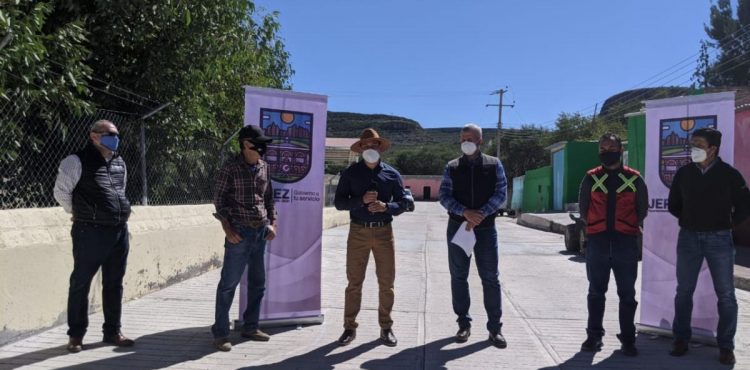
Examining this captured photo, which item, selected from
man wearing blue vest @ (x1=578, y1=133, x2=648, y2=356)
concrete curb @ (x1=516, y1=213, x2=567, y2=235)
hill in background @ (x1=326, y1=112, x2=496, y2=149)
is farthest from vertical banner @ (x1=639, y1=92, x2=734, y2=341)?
hill in background @ (x1=326, y1=112, x2=496, y2=149)

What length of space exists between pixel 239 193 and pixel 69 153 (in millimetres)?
2912

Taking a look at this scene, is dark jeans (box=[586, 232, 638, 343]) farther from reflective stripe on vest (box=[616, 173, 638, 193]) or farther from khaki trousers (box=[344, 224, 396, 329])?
khaki trousers (box=[344, 224, 396, 329])

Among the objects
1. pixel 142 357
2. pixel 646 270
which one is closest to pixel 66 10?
pixel 142 357

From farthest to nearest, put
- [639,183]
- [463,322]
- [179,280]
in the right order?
[179,280] → [463,322] → [639,183]

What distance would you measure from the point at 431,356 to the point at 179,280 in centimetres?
444

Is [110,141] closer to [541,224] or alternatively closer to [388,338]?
[388,338]

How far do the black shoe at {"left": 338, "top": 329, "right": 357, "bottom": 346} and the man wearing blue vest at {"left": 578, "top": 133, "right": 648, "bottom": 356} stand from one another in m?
2.04

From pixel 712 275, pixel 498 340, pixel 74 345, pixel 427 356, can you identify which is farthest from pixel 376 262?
pixel 712 275

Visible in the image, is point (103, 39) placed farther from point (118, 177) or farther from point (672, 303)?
point (672, 303)

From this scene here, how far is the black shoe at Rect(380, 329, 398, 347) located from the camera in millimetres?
A: 5025

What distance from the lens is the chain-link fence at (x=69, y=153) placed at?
5.40 metres

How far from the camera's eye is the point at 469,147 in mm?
5031

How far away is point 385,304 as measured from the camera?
5094mm

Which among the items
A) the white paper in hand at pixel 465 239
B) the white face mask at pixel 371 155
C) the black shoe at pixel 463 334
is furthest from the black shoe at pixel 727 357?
the white face mask at pixel 371 155
